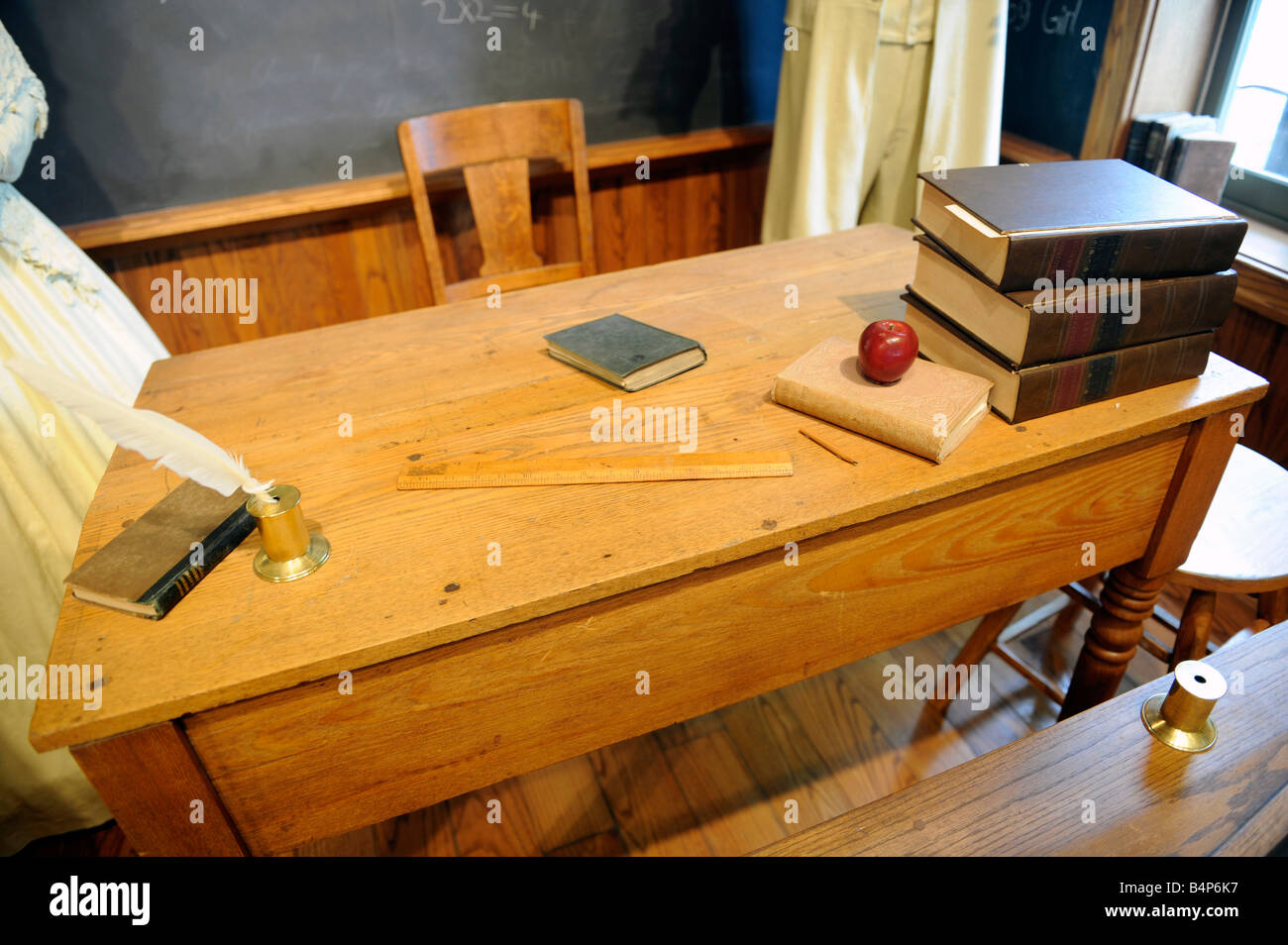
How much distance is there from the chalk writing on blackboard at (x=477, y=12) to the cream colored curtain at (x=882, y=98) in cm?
70

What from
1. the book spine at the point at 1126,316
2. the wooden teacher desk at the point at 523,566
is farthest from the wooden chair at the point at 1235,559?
the book spine at the point at 1126,316

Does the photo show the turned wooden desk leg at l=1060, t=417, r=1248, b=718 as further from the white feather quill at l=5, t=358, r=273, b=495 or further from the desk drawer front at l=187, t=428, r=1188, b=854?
the white feather quill at l=5, t=358, r=273, b=495

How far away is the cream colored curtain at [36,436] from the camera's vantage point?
1.48 meters

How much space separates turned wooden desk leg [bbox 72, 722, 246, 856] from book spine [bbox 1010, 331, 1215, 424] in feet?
3.41

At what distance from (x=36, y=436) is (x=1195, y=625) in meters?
2.06

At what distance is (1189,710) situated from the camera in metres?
0.95

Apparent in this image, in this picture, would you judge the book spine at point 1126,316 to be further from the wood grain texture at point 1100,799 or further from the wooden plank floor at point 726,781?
the wooden plank floor at point 726,781

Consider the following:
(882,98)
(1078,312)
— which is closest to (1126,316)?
(1078,312)

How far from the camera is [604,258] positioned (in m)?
2.72

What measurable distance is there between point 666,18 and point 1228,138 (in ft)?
4.70

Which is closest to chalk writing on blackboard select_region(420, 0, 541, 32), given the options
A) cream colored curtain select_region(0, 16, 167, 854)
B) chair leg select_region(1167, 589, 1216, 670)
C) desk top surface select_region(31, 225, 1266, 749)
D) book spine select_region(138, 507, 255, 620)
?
cream colored curtain select_region(0, 16, 167, 854)

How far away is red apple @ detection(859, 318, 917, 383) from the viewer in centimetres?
109

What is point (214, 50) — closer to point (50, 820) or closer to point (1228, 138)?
point (50, 820)

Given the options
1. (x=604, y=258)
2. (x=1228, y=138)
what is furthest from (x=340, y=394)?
(x=1228, y=138)
